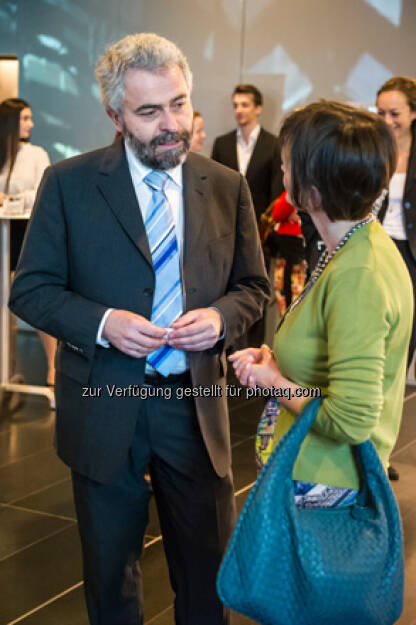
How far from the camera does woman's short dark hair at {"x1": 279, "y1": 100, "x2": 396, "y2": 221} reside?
1.47m

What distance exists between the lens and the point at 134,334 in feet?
5.98

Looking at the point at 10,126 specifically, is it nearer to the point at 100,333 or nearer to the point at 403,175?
the point at 403,175

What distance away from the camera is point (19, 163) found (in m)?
5.76

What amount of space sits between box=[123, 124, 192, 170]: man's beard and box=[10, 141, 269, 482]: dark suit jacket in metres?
0.07

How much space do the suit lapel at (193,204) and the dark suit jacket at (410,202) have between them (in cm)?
200

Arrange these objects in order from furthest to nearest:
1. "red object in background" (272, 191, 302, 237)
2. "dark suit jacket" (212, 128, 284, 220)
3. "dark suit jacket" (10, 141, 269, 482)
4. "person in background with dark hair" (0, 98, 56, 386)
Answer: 1. "dark suit jacket" (212, 128, 284, 220)
2. "person in background with dark hair" (0, 98, 56, 386)
3. "red object in background" (272, 191, 302, 237)
4. "dark suit jacket" (10, 141, 269, 482)

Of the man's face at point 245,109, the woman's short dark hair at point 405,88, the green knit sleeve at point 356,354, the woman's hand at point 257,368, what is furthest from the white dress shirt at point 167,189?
the man's face at point 245,109

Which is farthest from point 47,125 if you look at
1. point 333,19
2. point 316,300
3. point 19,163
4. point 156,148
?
point 316,300

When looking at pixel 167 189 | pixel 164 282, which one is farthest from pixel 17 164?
pixel 164 282

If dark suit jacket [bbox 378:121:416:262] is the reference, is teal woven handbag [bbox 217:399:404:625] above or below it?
below

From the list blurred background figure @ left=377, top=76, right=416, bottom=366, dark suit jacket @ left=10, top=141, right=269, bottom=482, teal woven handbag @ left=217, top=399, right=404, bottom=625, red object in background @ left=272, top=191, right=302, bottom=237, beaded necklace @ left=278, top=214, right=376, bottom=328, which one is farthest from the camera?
red object in background @ left=272, top=191, right=302, bottom=237

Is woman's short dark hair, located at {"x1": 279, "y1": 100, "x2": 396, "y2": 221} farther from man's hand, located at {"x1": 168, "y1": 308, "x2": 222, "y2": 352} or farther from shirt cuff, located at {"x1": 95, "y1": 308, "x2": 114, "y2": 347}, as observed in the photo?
shirt cuff, located at {"x1": 95, "y1": 308, "x2": 114, "y2": 347}

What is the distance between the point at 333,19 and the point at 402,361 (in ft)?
19.3

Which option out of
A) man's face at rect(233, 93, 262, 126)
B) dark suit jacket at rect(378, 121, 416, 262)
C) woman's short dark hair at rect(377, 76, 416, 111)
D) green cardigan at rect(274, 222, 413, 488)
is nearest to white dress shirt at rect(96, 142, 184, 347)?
green cardigan at rect(274, 222, 413, 488)
